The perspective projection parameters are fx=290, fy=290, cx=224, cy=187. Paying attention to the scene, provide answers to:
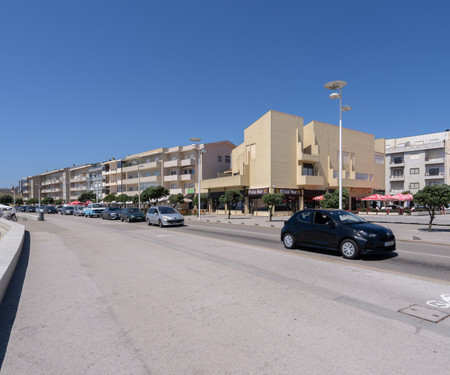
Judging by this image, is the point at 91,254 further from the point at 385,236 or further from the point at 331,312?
the point at 385,236

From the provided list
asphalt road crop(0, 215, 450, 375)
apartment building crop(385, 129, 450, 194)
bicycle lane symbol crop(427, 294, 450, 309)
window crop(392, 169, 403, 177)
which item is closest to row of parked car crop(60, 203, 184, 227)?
asphalt road crop(0, 215, 450, 375)

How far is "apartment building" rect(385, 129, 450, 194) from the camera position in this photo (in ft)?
180

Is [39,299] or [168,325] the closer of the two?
[168,325]

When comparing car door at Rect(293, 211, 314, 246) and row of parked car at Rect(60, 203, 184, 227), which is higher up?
car door at Rect(293, 211, 314, 246)

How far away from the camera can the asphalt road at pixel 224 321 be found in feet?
10.0

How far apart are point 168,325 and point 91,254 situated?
718 centimetres

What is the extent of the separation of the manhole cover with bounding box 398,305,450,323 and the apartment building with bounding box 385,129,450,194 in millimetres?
58990

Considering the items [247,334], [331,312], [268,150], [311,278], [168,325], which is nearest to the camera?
[247,334]

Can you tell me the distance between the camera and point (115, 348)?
3389mm

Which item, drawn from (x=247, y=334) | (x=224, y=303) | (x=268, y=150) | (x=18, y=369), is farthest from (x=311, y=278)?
(x=268, y=150)

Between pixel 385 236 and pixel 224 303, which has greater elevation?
pixel 385 236

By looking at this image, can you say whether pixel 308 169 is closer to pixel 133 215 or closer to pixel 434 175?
pixel 133 215

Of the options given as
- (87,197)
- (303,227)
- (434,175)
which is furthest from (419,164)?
(87,197)

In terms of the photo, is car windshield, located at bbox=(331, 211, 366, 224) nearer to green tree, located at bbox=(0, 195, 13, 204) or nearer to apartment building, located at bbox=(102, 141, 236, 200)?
apartment building, located at bbox=(102, 141, 236, 200)
